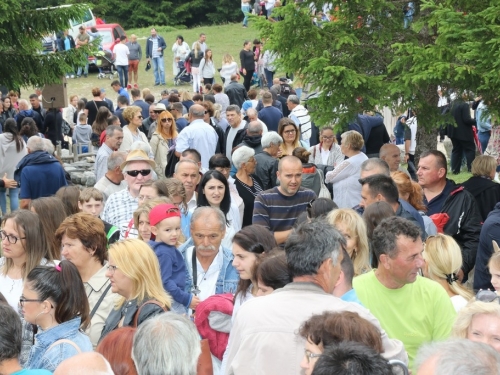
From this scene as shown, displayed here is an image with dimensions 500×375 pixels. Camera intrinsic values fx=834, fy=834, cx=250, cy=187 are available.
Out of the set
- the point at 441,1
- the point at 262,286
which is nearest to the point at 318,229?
the point at 262,286

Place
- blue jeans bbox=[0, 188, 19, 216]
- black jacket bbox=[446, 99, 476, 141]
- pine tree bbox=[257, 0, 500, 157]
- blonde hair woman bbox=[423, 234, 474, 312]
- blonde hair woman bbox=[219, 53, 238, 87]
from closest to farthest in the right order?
blonde hair woman bbox=[423, 234, 474, 312]
pine tree bbox=[257, 0, 500, 157]
blue jeans bbox=[0, 188, 19, 216]
black jacket bbox=[446, 99, 476, 141]
blonde hair woman bbox=[219, 53, 238, 87]

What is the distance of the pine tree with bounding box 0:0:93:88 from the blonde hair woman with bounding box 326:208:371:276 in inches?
320

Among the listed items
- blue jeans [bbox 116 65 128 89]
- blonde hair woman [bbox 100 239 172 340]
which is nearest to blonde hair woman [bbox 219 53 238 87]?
Answer: blue jeans [bbox 116 65 128 89]

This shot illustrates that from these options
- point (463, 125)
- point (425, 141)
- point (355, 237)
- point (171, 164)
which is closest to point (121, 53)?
point (463, 125)

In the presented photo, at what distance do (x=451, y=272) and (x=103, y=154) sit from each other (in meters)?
6.97

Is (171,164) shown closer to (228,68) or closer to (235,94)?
(235,94)

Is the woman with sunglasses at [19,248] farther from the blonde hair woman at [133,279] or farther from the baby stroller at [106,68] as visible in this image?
the baby stroller at [106,68]

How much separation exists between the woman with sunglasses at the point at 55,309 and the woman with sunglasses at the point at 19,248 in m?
1.36

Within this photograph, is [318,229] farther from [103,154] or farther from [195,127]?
[195,127]

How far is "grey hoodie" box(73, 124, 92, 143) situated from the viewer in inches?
742

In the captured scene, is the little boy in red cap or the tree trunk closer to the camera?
the little boy in red cap

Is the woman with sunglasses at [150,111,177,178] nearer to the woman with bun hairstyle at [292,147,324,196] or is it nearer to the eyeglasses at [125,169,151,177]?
the woman with bun hairstyle at [292,147,324,196]

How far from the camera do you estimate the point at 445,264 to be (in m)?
6.06

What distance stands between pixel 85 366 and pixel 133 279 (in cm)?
190
